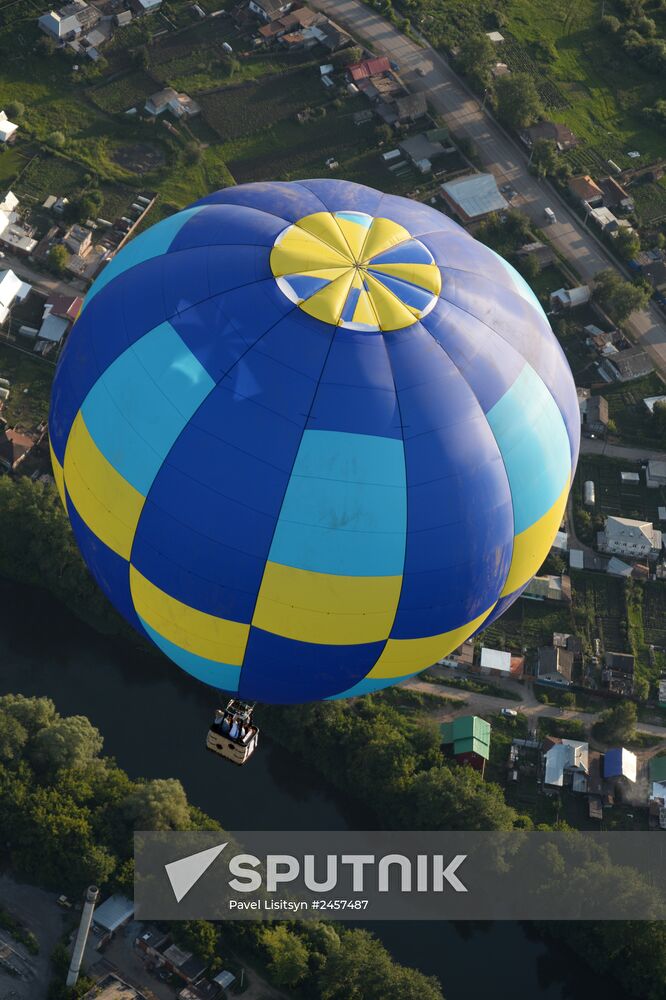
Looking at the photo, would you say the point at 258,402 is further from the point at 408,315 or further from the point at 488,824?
the point at 488,824

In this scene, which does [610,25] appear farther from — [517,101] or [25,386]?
[25,386]

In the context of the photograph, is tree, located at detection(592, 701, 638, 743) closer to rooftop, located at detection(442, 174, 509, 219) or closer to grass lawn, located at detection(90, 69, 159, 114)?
rooftop, located at detection(442, 174, 509, 219)

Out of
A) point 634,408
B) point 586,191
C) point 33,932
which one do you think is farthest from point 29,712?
point 586,191

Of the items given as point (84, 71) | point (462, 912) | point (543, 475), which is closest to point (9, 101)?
point (84, 71)

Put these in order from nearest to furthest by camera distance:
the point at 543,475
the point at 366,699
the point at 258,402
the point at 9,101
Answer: the point at 258,402 < the point at 543,475 < the point at 366,699 < the point at 9,101

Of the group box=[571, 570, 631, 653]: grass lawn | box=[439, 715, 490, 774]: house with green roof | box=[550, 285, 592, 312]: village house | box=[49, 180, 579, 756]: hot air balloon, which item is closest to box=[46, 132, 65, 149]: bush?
box=[550, 285, 592, 312]: village house

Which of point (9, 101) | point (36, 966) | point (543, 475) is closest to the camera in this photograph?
point (543, 475)

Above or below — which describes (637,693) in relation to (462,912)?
above

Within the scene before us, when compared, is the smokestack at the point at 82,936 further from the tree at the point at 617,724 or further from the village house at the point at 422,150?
the village house at the point at 422,150
